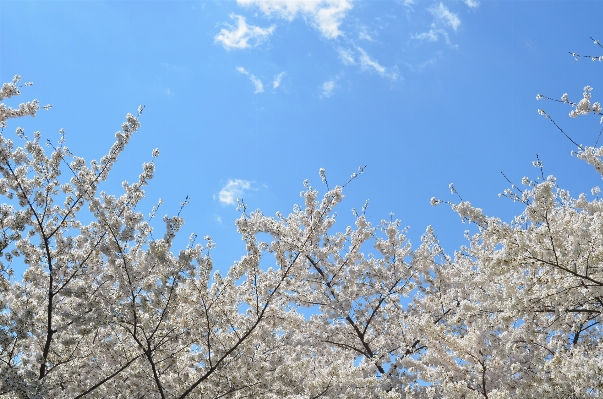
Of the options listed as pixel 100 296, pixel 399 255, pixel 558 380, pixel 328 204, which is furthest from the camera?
pixel 399 255

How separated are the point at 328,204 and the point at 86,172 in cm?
492

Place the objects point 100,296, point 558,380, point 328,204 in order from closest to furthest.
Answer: point 558,380 < point 100,296 < point 328,204

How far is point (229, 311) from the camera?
852 centimetres

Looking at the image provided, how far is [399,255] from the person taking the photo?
39.4 feet

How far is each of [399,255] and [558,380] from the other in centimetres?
605

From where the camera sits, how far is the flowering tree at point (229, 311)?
6.25 meters

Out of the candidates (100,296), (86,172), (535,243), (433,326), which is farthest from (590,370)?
(86,172)

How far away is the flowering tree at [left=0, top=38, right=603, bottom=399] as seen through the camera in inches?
246

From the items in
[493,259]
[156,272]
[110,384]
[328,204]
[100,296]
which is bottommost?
[110,384]

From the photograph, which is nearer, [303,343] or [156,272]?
[156,272]

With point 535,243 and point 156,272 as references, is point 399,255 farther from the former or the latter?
point 156,272

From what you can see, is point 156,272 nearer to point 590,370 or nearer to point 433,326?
point 433,326

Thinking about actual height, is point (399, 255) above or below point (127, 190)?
above

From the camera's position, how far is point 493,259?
6.24 meters
